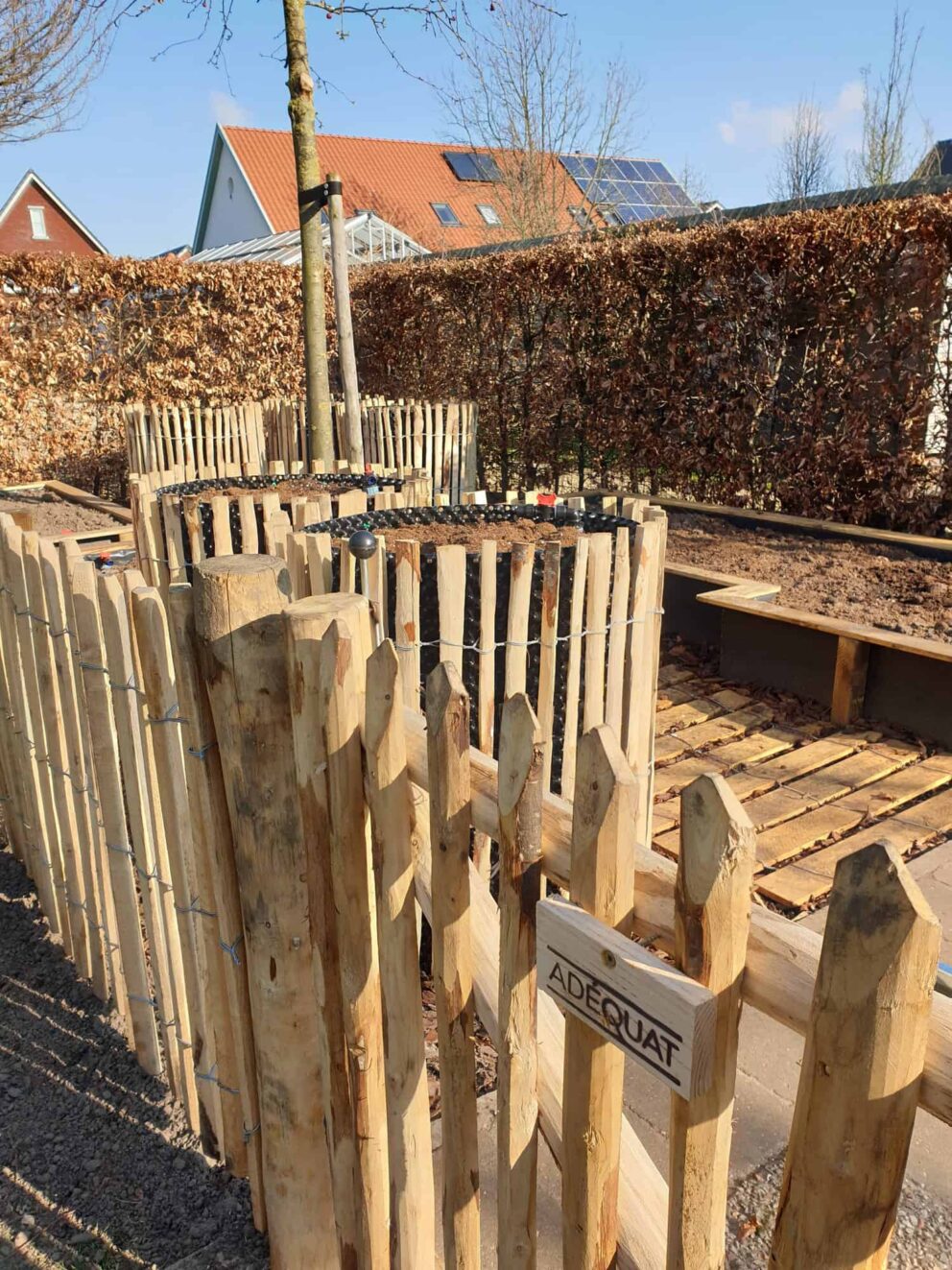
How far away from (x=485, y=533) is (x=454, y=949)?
2080mm

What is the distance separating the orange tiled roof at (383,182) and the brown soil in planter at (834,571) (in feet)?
85.6

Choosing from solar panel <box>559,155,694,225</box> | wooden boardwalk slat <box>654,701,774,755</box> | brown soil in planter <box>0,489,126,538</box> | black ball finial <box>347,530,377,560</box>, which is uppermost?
solar panel <box>559,155,694,225</box>

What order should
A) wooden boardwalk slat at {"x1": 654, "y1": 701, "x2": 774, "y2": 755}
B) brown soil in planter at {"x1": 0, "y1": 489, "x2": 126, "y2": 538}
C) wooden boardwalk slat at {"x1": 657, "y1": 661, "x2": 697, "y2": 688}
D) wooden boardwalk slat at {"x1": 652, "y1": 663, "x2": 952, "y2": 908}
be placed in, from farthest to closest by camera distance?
brown soil in planter at {"x1": 0, "y1": 489, "x2": 126, "y2": 538}, wooden boardwalk slat at {"x1": 657, "y1": 661, "x2": 697, "y2": 688}, wooden boardwalk slat at {"x1": 654, "y1": 701, "x2": 774, "y2": 755}, wooden boardwalk slat at {"x1": 652, "y1": 663, "x2": 952, "y2": 908}

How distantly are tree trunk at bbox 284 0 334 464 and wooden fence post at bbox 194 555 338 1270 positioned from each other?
16.1ft

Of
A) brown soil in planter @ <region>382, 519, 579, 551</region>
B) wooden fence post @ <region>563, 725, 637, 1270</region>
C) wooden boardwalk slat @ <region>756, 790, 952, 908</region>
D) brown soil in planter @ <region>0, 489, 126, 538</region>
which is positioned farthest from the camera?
brown soil in planter @ <region>0, 489, 126, 538</region>

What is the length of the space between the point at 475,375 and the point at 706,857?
10473 millimetres

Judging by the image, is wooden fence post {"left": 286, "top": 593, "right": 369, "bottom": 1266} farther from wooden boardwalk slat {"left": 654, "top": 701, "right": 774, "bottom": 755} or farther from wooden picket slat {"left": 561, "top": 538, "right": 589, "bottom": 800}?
wooden boardwalk slat {"left": 654, "top": 701, "right": 774, "bottom": 755}

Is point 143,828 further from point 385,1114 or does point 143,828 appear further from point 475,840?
point 385,1114

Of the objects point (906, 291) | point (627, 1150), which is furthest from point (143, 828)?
point (906, 291)

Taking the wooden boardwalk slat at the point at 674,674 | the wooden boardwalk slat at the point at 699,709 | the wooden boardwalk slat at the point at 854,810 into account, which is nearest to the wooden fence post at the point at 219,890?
the wooden boardwalk slat at the point at 854,810

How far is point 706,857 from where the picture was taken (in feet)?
3.40

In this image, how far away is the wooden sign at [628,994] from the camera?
1.05 meters

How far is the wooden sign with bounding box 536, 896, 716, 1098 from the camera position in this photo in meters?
1.05

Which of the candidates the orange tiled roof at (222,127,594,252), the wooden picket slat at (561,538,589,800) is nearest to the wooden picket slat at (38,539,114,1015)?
the wooden picket slat at (561,538,589,800)
